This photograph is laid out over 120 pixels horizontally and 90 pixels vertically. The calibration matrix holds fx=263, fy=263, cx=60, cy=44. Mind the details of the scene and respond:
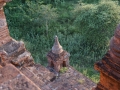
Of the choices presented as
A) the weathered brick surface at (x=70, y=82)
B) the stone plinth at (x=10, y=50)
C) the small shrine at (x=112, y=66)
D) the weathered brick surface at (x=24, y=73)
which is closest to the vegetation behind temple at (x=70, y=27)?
the weathered brick surface at (x=70, y=82)

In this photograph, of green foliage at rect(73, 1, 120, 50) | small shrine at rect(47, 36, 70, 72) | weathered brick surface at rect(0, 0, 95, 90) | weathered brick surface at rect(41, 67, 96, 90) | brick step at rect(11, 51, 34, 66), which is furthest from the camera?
green foliage at rect(73, 1, 120, 50)

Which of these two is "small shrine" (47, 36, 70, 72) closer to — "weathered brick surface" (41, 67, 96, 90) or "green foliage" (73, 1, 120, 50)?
"weathered brick surface" (41, 67, 96, 90)

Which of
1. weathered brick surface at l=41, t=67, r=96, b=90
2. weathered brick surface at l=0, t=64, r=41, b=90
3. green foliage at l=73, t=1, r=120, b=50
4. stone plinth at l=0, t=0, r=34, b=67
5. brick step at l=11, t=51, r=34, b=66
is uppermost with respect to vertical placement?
weathered brick surface at l=0, t=64, r=41, b=90

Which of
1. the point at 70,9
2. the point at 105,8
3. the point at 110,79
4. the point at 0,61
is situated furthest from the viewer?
the point at 70,9

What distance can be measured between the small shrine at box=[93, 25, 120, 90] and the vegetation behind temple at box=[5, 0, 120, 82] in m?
6.82

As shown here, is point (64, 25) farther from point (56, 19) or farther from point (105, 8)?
point (105, 8)

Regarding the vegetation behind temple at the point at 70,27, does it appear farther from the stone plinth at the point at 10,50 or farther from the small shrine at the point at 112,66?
the small shrine at the point at 112,66

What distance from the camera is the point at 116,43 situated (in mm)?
3207

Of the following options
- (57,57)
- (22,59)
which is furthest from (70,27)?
(22,59)

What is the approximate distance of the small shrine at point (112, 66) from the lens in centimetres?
322

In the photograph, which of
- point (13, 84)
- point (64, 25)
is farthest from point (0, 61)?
point (64, 25)

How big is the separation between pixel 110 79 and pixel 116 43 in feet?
1.77

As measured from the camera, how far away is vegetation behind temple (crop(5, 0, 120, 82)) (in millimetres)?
11914

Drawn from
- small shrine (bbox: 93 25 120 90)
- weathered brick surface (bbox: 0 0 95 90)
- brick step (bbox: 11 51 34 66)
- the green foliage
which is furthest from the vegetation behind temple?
small shrine (bbox: 93 25 120 90)
